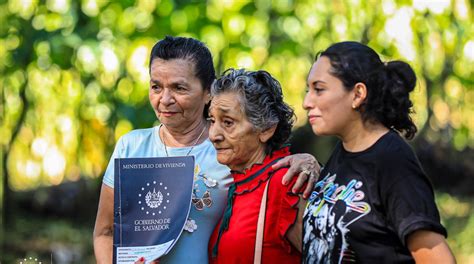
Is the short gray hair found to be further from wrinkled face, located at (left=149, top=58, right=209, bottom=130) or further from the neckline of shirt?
the neckline of shirt

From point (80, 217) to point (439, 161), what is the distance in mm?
4472

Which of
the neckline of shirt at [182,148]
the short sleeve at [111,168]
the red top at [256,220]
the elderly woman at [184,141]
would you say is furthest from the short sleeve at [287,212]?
the short sleeve at [111,168]

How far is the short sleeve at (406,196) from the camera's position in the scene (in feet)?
8.20

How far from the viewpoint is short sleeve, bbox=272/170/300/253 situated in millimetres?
2971

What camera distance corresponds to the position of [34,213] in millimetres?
10344

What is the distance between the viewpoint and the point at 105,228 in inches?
131

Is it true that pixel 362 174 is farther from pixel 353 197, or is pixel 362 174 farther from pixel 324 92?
pixel 324 92

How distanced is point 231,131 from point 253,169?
0.15m

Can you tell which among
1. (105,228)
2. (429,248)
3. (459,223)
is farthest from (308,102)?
(459,223)

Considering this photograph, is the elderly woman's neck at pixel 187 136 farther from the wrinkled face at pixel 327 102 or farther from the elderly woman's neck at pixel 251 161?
the wrinkled face at pixel 327 102

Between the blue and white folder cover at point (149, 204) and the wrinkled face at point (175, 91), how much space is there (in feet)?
0.93

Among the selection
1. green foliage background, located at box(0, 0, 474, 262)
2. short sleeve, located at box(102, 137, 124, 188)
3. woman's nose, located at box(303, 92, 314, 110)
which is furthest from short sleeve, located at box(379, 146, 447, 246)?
green foliage background, located at box(0, 0, 474, 262)

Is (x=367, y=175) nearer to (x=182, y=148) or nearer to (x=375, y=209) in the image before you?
(x=375, y=209)

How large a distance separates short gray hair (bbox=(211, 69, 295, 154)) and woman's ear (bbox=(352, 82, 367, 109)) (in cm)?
46
